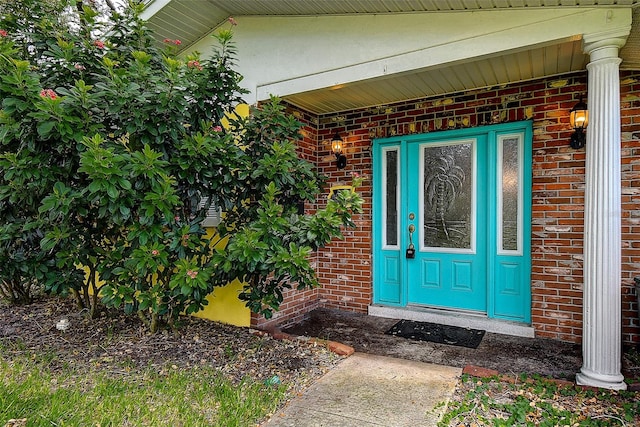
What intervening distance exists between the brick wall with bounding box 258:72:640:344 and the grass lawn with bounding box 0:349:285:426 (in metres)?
2.64

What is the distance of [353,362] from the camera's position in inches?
126

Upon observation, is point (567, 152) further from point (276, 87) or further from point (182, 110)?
point (182, 110)

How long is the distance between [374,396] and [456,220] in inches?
92.3

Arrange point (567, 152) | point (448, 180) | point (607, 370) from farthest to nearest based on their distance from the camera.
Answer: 1. point (448, 180)
2. point (567, 152)
3. point (607, 370)

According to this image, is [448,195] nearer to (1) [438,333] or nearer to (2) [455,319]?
(2) [455,319]

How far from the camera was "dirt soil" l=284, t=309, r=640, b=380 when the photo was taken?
310cm

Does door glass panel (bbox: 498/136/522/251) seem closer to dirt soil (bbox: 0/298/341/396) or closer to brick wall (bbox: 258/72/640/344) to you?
brick wall (bbox: 258/72/640/344)

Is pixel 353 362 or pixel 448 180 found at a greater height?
pixel 448 180

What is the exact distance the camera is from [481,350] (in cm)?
349

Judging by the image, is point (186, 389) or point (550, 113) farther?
point (550, 113)

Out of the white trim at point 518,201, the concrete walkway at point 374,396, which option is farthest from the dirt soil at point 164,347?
the white trim at point 518,201

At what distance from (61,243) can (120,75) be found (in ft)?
4.89

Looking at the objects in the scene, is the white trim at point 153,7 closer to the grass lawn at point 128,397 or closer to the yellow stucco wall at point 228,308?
the yellow stucco wall at point 228,308

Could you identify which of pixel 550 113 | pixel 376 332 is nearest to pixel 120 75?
pixel 376 332
